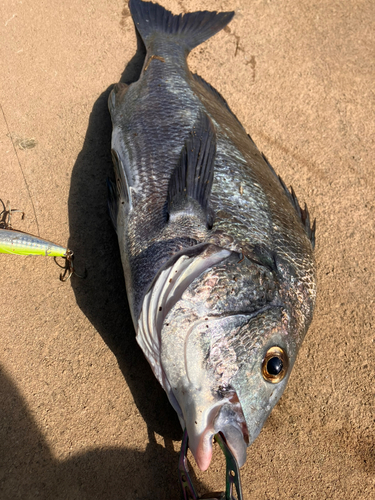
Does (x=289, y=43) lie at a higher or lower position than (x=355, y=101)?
higher

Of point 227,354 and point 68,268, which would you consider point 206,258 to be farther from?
point 68,268

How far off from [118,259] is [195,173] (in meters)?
0.87

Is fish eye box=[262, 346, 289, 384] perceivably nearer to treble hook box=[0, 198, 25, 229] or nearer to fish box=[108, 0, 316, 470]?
fish box=[108, 0, 316, 470]

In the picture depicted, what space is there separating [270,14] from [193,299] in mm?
3665

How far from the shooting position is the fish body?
236 centimetres

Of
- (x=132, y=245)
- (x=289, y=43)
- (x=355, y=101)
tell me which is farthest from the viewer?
(x=289, y=43)

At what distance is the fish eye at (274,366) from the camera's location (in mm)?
1828

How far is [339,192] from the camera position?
3.22 m

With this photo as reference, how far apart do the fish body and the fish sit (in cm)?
45

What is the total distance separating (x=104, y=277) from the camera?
2.64 meters

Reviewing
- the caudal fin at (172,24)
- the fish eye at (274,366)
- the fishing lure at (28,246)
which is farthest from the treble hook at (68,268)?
the caudal fin at (172,24)

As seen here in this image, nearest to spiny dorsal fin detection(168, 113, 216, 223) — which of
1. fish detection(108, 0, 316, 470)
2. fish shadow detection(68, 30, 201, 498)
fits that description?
fish detection(108, 0, 316, 470)

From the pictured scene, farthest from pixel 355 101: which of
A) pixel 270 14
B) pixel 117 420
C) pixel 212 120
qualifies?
pixel 117 420

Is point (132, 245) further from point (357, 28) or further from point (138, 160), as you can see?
point (357, 28)
